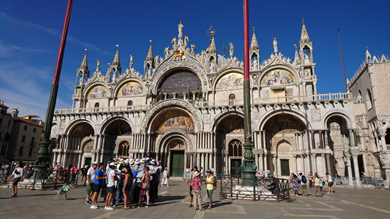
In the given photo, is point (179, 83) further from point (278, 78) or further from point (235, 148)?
point (278, 78)

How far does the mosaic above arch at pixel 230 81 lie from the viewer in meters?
27.8

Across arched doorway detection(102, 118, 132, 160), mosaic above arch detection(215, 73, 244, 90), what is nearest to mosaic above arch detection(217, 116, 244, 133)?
mosaic above arch detection(215, 73, 244, 90)

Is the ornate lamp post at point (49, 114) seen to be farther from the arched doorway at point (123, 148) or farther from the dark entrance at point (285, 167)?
the dark entrance at point (285, 167)

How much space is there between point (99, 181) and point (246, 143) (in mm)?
7407

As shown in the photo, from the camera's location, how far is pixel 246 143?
12570 millimetres

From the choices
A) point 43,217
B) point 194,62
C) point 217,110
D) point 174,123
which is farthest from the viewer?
point 194,62

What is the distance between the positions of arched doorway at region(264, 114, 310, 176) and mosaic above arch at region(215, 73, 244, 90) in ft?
18.8

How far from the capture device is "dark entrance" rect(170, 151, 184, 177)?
1075 inches

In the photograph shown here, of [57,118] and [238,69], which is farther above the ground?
[238,69]

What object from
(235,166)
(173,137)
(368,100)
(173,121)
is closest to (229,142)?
(235,166)

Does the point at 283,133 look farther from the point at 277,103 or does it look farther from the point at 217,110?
the point at 217,110

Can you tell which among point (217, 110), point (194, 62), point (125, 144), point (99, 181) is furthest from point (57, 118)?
point (99, 181)

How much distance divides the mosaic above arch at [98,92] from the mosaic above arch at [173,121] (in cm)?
1006

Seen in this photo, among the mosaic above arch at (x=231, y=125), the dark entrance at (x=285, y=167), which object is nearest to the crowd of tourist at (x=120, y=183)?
the mosaic above arch at (x=231, y=125)
